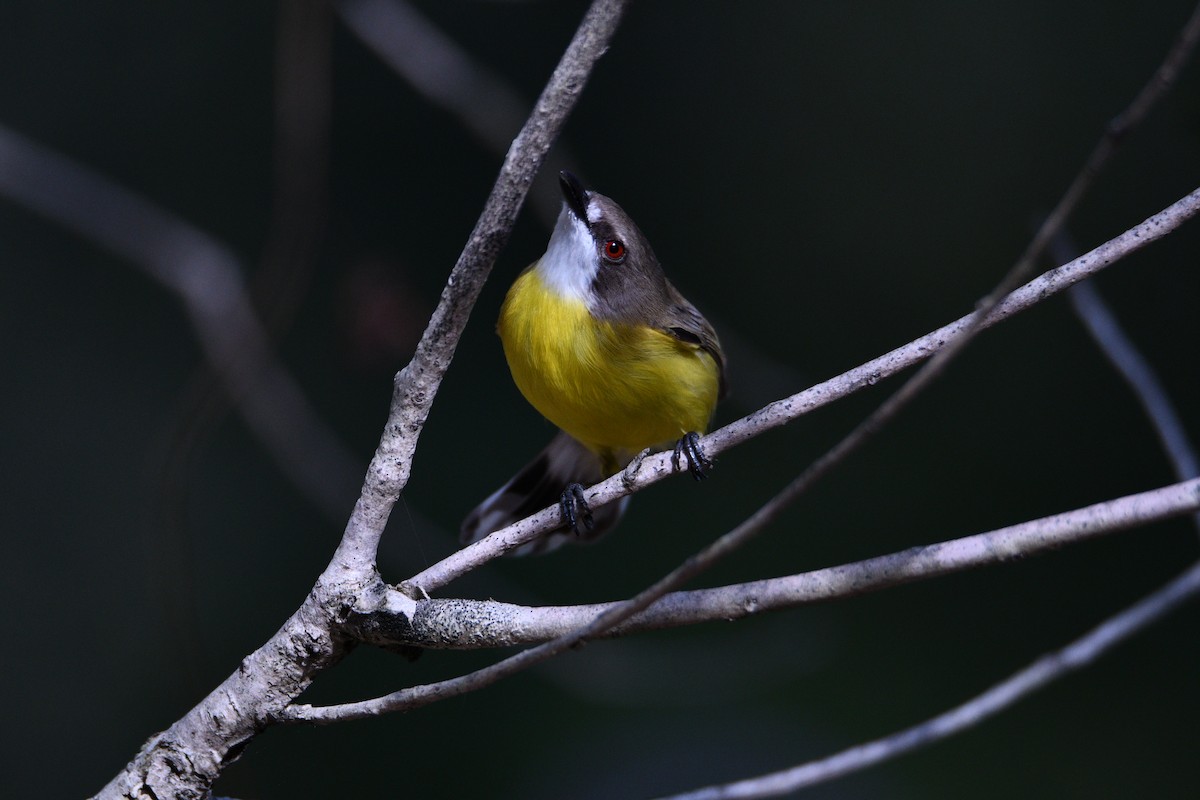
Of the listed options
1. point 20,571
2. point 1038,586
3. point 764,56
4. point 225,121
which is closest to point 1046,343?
point 1038,586

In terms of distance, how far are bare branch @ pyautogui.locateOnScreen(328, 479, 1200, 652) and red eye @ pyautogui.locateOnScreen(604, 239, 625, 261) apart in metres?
1.31

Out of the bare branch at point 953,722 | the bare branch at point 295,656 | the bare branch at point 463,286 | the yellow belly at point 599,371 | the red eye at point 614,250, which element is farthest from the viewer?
the red eye at point 614,250

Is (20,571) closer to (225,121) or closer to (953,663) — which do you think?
(225,121)

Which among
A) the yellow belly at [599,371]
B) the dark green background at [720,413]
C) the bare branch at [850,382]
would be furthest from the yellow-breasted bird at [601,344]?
the dark green background at [720,413]

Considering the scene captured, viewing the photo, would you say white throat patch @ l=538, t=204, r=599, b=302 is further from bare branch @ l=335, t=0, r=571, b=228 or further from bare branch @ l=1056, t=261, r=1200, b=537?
bare branch @ l=1056, t=261, r=1200, b=537

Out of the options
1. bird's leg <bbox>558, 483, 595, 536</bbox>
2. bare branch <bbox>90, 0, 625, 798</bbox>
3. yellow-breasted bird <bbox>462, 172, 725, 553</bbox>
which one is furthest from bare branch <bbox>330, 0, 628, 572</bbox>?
yellow-breasted bird <bbox>462, 172, 725, 553</bbox>

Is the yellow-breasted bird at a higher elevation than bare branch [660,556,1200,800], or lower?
higher

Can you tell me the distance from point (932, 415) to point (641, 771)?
2.04m

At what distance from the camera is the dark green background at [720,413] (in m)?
4.23

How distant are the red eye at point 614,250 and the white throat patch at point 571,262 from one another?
0.03 meters

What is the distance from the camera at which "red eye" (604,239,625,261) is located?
2719mm

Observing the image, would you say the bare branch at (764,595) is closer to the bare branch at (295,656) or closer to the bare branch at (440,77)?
the bare branch at (295,656)

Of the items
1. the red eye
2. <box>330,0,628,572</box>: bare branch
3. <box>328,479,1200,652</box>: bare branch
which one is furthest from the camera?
the red eye

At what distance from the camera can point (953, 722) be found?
6.48 feet
